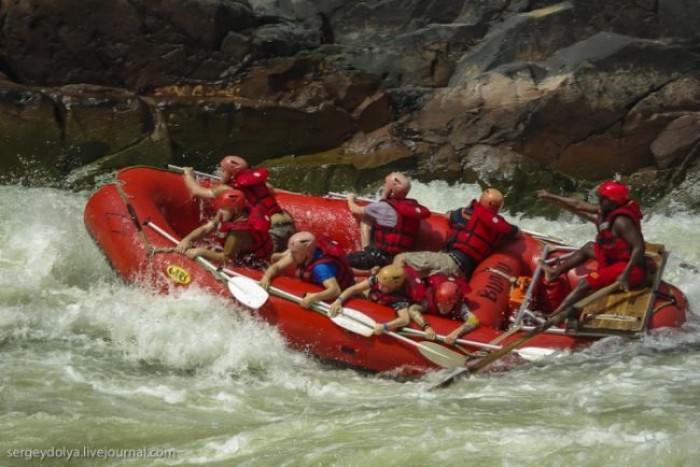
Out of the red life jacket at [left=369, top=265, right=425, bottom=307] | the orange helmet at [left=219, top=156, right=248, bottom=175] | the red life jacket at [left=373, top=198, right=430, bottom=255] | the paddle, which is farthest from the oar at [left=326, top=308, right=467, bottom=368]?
the orange helmet at [left=219, top=156, right=248, bottom=175]

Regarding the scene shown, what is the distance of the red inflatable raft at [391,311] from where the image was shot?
5.57 metres

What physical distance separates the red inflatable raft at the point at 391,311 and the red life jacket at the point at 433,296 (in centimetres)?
7

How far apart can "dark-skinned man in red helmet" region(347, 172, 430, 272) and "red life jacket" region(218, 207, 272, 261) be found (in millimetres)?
623

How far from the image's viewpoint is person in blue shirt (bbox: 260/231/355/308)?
5.73 metres

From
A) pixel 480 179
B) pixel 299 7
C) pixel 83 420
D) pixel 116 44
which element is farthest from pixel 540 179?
pixel 83 420

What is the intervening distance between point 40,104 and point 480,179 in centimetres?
511

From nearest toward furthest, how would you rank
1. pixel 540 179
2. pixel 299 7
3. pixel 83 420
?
pixel 83 420
pixel 540 179
pixel 299 7

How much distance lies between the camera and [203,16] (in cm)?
1080

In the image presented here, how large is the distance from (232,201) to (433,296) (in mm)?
1634

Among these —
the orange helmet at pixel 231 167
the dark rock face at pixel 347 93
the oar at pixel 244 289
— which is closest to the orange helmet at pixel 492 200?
the oar at pixel 244 289

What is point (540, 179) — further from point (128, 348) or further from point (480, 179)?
point (128, 348)

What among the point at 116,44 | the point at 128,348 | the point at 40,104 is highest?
the point at 116,44

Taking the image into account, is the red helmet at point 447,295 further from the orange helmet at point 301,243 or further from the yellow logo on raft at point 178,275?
the yellow logo on raft at point 178,275
